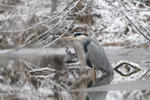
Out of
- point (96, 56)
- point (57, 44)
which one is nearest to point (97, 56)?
point (96, 56)

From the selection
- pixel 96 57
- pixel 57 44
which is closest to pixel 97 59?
pixel 96 57

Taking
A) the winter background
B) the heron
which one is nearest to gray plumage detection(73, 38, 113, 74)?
the heron

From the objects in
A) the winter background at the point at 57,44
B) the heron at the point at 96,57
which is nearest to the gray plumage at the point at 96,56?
the heron at the point at 96,57

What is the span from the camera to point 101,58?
583cm

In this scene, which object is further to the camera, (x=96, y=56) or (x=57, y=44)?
(x=57, y=44)

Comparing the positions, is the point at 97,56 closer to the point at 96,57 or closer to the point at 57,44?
the point at 96,57

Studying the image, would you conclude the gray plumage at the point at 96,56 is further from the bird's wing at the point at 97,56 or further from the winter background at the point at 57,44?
the winter background at the point at 57,44

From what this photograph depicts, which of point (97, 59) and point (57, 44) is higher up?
point (97, 59)

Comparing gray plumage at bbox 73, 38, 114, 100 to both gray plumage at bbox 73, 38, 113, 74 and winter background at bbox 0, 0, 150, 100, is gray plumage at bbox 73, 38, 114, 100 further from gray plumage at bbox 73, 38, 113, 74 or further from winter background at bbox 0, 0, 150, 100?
winter background at bbox 0, 0, 150, 100

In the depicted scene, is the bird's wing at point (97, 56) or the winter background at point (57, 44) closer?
the winter background at point (57, 44)

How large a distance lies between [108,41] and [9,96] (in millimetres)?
7893

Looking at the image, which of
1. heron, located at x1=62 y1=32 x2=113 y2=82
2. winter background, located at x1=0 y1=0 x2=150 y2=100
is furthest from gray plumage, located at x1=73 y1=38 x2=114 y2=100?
winter background, located at x1=0 y1=0 x2=150 y2=100

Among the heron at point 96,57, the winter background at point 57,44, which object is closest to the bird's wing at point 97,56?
the heron at point 96,57

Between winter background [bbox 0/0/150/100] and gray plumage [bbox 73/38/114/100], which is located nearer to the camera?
winter background [bbox 0/0/150/100]
